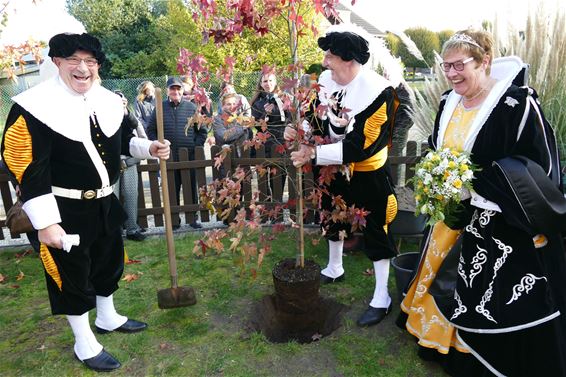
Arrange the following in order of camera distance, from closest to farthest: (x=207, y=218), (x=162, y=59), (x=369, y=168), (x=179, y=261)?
1. (x=369, y=168)
2. (x=179, y=261)
3. (x=207, y=218)
4. (x=162, y=59)

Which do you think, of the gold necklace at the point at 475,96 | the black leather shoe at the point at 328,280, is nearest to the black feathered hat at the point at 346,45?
the gold necklace at the point at 475,96

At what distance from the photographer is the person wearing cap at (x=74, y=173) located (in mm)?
2332

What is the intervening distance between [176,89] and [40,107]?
3.24 meters

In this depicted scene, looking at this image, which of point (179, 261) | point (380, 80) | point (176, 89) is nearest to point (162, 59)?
point (176, 89)

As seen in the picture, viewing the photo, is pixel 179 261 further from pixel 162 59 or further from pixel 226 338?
pixel 162 59

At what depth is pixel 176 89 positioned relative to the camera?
548cm

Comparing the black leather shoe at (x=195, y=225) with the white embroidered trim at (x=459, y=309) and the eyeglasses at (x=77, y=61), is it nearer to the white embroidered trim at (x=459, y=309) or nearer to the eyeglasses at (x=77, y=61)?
the eyeglasses at (x=77, y=61)

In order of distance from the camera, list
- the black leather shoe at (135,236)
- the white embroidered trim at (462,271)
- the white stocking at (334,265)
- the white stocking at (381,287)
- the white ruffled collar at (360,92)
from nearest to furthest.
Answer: the white embroidered trim at (462,271) < the white ruffled collar at (360,92) < the white stocking at (381,287) < the white stocking at (334,265) < the black leather shoe at (135,236)

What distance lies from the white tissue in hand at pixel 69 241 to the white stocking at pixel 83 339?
54 cm

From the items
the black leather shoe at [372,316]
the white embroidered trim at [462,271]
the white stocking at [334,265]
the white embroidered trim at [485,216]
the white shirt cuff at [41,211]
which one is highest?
the white shirt cuff at [41,211]

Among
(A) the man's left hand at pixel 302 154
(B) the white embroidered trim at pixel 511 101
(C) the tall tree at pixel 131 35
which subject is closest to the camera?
(B) the white embroidered trim at pixel 511 101

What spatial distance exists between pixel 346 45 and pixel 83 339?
8.33 feet

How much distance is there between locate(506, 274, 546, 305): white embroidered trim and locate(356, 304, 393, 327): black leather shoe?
3.63 ft

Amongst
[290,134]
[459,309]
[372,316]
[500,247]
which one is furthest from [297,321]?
Result: [500,247]
